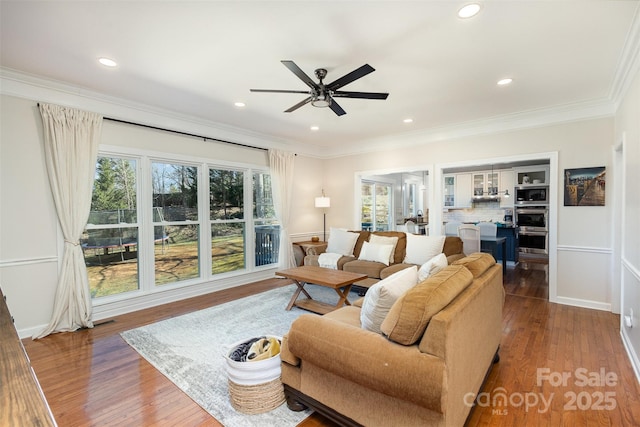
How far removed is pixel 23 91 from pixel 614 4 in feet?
17.4

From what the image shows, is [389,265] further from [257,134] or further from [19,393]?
[19,393]

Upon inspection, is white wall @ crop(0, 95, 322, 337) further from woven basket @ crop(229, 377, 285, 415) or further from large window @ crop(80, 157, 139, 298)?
woven basket @ crop(229, 377, 285, 415)

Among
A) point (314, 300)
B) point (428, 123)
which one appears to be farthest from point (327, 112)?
point (314, 300)

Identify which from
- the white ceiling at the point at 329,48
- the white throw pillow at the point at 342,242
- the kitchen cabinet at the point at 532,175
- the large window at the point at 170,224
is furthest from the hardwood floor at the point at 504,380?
the kitchen cabinet at the point at 532,175

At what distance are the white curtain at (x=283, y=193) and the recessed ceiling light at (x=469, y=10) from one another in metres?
3.97

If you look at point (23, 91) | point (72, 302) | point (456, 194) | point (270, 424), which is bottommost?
point (270, 424)

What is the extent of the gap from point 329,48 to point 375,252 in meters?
3.05

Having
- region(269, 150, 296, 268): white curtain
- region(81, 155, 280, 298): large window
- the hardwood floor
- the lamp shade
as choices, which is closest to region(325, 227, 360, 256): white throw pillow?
region(269, 150, 296, 268): white curtain

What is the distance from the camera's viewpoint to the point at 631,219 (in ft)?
8.87

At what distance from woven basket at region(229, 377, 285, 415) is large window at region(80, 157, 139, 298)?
281cm

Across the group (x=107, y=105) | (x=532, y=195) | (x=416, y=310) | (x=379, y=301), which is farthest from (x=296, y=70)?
(x=532, y=195)

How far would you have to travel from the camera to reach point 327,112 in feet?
14.0

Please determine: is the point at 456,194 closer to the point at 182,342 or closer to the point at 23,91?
the point at 182,342

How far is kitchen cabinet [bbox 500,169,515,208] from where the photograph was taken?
26.3 feet
